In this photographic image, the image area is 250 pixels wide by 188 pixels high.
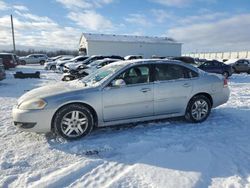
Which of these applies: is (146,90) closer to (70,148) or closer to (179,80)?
(179,80)

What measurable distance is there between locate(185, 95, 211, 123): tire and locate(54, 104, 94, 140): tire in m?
2.39

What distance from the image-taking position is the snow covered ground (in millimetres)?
3418

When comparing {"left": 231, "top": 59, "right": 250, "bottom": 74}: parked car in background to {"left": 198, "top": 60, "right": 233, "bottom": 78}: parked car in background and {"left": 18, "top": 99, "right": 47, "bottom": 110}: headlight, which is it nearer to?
{"left": 198, "top": 60, "right": 233, "bottom": 78}: parked car in background

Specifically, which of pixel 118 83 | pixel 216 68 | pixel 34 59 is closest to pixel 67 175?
pixel 118 83

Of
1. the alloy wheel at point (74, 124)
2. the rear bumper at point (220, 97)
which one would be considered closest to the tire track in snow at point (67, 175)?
the alloy wheel at point (74, 124)

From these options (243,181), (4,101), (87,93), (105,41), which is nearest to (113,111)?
(87,93)

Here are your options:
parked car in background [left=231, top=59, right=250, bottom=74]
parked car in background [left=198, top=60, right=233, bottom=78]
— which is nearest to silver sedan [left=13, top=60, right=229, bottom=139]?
parked car in background [left=198, top=60, right=233, bottom=78]

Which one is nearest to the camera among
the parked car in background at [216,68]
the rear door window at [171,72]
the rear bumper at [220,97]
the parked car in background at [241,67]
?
the rear door window at [171,72]

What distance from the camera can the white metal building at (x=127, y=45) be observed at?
4500 cm

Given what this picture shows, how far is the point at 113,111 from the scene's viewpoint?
512 cm

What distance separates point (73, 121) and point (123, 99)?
3.56 feet

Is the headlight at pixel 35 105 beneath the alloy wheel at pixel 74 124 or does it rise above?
above

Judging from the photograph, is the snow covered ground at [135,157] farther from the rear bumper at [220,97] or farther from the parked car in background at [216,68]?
the parked car in background at [216,68]

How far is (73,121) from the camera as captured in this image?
16.0 feet
